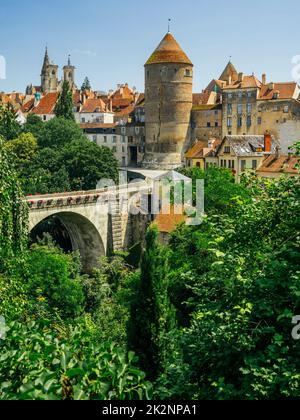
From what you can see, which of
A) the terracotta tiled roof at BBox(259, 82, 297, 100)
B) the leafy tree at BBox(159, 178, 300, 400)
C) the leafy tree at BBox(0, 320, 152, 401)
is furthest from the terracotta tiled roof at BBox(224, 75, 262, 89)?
the leafy tree at BBox(0, 320, 152, 401)

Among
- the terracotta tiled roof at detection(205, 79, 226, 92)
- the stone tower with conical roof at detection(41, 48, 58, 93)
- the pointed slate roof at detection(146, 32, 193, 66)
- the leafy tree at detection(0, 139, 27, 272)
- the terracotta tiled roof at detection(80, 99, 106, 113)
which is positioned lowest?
the leafy tree at detection(0, 139, 27, 272)

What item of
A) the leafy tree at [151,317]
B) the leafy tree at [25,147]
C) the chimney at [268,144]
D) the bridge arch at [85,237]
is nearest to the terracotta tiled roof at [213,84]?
the chimney at [268,144]

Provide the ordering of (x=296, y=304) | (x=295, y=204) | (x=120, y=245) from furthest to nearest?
(x=120, y=245) → (x=295, y=204) → (x=296, y=304)

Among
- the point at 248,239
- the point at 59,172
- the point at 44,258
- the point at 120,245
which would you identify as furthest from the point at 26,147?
the point at 248,239

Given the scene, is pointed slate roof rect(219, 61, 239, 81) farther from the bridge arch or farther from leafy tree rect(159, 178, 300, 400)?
leafy tree rect(159, 178, 300, 400)

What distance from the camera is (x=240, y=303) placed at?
6.71 metres

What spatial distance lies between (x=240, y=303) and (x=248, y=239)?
162 cm

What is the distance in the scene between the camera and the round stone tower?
2058 inches

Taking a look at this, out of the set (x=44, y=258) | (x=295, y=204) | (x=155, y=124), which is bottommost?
(x=44, y=258)

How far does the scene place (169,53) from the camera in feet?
172

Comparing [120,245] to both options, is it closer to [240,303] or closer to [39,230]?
[39,230]

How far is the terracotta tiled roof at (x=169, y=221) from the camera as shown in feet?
87.7

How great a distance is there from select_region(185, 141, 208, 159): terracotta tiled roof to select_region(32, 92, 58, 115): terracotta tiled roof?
75.6 feet

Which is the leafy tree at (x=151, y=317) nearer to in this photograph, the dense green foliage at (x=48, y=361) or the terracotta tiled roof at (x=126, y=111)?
the dense green foliage at (x=48, y=361)
